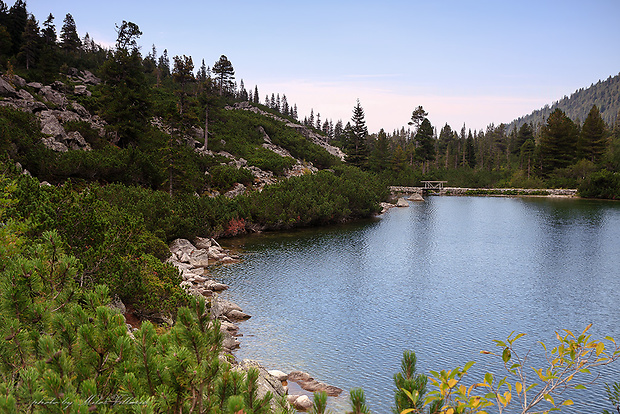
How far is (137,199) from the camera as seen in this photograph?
2488 centimetres

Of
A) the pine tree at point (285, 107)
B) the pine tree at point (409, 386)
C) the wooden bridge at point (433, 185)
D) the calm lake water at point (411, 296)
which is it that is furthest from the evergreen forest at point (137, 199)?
the pine tree at point (285, 107)

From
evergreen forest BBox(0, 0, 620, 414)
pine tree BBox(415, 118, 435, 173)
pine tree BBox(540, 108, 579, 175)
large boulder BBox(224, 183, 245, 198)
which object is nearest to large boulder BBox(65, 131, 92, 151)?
evergreen forest BBox(0, 0, 620, 414)

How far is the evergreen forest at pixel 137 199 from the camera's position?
4.37m

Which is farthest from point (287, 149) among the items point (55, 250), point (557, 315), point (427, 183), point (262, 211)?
point (55, 250)

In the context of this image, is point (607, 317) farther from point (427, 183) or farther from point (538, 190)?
point (427, 183)

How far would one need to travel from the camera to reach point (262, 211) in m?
32.9

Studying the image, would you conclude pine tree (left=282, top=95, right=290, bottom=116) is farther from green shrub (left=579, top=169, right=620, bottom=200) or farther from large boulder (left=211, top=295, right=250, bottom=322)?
large boulder (left=211, top=295, right=250, bottom=322)

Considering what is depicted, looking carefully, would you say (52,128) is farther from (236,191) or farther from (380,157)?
(380,157)

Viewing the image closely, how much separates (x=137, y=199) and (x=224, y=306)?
39.7ft

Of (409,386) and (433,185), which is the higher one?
(433,185)

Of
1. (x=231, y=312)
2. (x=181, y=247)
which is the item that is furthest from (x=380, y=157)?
(x=231, y=312)

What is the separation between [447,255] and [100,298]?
2416 cm

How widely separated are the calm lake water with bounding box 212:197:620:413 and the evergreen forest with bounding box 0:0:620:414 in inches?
149

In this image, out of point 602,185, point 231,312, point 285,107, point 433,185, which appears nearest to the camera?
point 231,312
